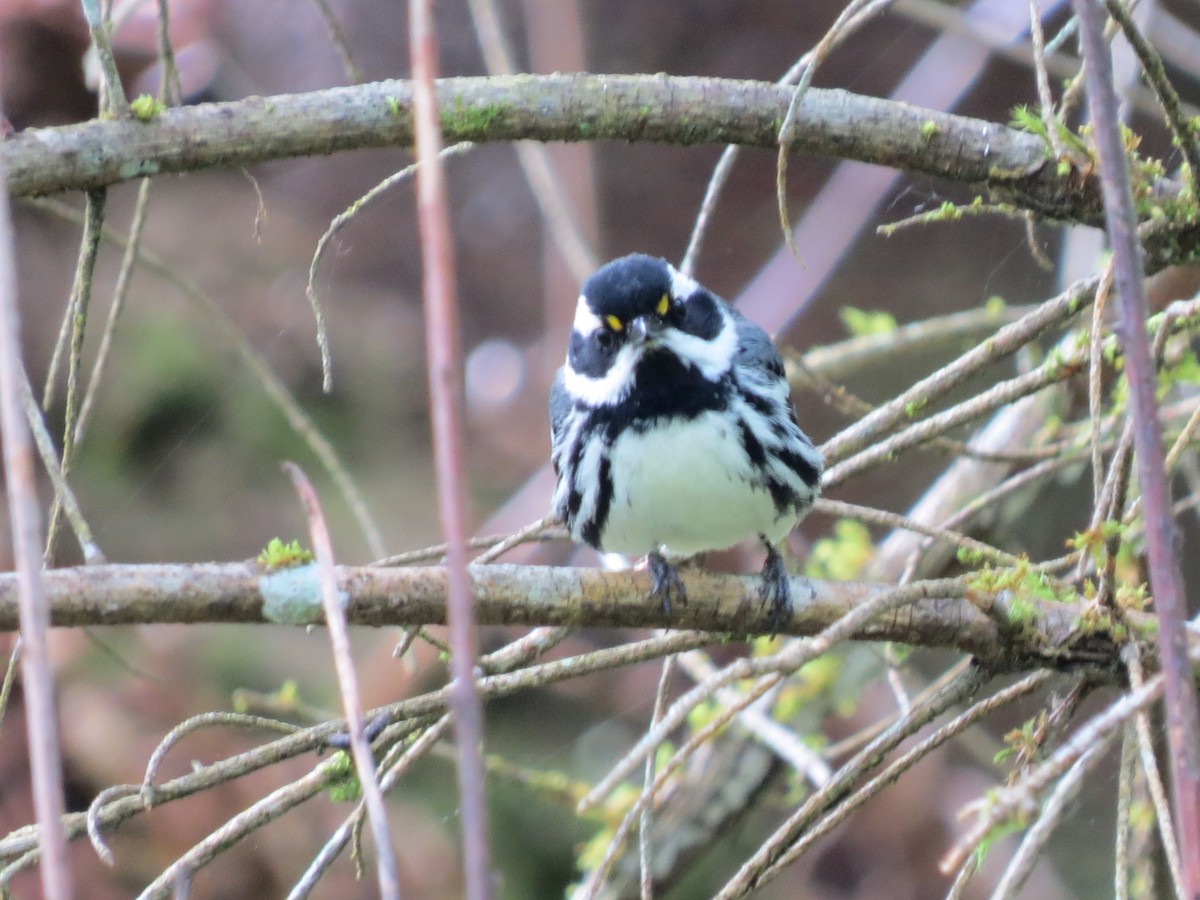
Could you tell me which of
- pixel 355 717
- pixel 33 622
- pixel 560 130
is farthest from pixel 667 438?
pixel 33 622

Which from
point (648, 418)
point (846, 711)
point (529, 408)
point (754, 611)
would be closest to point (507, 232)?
point (529, 408)

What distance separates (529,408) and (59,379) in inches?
89.6

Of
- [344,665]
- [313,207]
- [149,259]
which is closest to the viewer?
[344,665]

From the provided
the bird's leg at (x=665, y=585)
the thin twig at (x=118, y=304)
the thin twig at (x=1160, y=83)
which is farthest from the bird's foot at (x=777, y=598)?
the thin twig at (x=118, y=304)

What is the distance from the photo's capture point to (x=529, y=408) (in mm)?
7004

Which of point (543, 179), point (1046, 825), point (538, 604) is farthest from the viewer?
point (543, 179)

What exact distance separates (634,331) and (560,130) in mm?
606

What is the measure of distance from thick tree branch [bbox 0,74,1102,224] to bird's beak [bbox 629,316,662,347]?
0.51 metres

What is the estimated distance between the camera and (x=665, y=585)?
2.57m

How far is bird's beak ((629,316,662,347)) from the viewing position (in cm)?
304

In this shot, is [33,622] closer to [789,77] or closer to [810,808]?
[810,808]

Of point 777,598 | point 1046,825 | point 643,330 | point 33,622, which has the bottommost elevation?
point 1046,825

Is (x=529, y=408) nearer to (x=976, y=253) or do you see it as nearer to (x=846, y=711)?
(x=976, y=253)

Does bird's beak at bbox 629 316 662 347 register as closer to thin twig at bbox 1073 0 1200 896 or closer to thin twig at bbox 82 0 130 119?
thin twig at bbox 82 0 130 119
